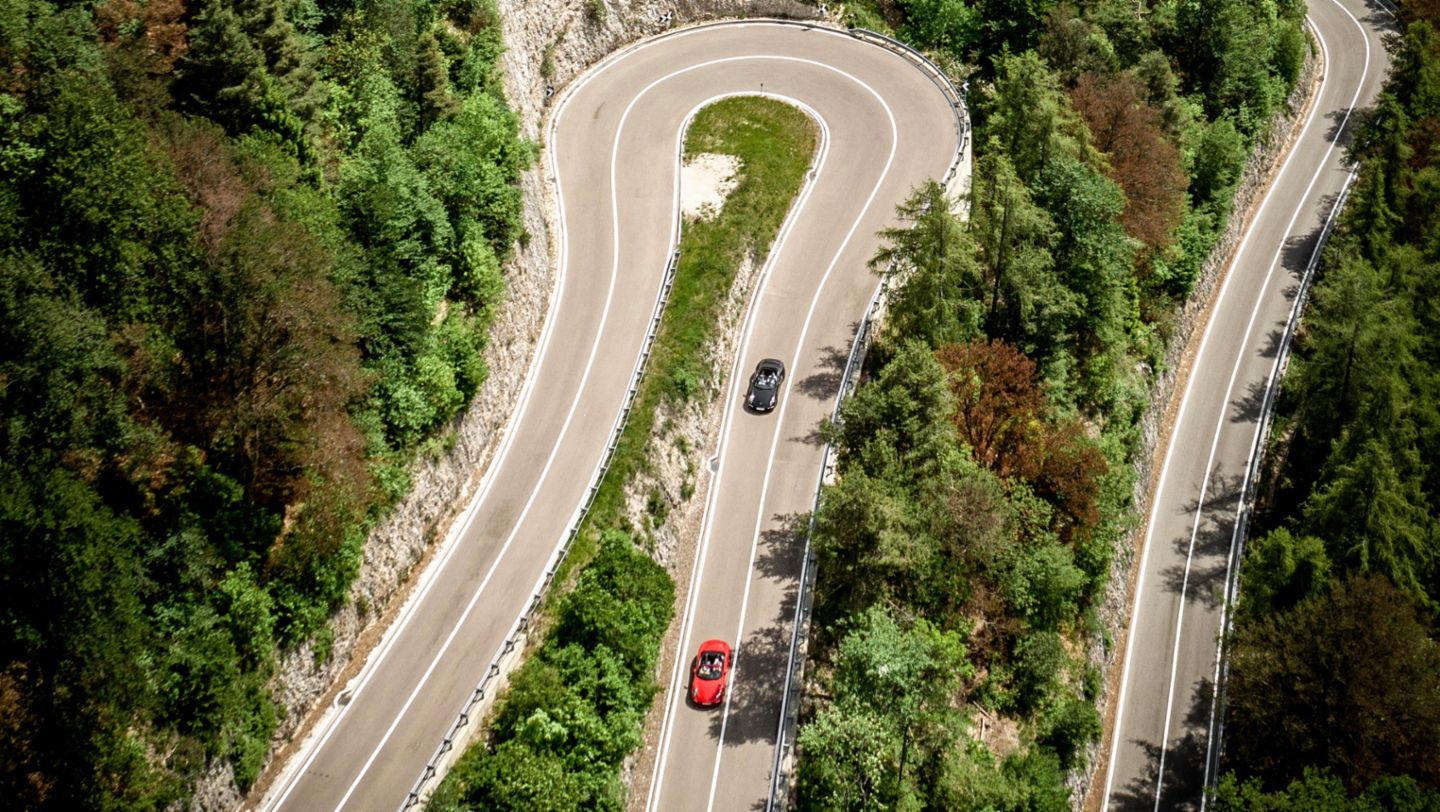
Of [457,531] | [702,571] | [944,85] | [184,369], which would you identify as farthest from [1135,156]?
[184,369]

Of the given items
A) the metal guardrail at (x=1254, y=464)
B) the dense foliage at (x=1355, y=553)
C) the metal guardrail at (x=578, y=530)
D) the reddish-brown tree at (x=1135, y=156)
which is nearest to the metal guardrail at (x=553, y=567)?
the metal guardrail at (x=578, y=530)

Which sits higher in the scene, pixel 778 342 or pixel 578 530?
pixel 778 342

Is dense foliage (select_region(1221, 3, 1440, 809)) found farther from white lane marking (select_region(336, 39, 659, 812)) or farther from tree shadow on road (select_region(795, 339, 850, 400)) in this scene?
white lane marking (select_region(336, 39, 659, 812))

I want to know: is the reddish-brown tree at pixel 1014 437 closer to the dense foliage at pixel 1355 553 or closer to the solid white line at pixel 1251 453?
the dense foliage at pixel 1355 553

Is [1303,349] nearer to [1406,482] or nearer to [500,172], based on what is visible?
[1406,482]

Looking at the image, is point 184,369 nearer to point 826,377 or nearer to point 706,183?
point 826,377
